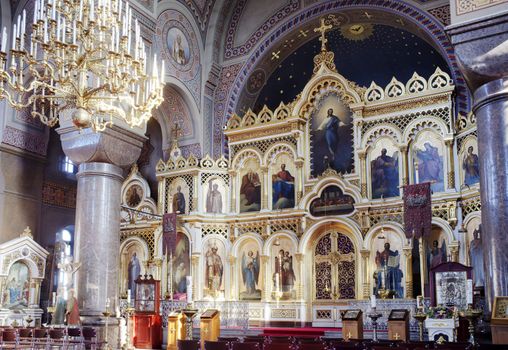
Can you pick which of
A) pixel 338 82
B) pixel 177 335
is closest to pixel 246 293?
pixel 177 335

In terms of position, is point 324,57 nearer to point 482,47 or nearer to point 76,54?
point 482,47

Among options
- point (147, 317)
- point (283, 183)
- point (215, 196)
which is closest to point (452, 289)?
point (283, 183)

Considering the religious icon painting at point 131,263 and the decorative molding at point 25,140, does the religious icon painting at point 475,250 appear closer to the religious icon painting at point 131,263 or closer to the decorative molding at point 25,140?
the religious icon painting at point 131,263

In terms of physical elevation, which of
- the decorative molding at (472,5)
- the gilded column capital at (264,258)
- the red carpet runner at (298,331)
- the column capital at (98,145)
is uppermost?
the decorative molding at (472,5)

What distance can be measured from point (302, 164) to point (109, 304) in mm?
7037

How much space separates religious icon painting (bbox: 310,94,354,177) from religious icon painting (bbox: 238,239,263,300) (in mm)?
3030

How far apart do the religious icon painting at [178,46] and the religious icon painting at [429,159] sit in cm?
790

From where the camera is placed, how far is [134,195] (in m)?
21.6

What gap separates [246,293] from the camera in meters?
18.8

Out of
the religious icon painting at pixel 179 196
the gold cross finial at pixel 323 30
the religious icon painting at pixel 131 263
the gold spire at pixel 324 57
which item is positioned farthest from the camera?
the religious icon painting at pixel 131 263

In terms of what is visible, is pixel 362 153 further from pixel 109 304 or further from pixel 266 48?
pixel 109 304

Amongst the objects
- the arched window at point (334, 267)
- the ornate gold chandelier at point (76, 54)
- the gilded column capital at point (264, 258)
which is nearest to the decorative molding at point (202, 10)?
the gilded column capital at point (264, 258)

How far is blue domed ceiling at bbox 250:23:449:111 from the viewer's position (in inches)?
762

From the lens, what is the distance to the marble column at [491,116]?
9688 mm
